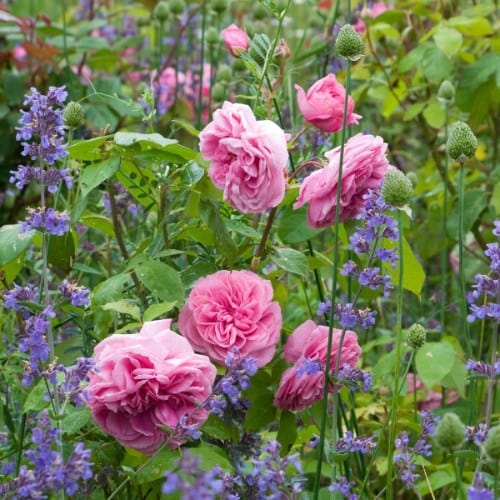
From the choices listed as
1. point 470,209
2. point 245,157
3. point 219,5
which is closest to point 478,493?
point 245,157

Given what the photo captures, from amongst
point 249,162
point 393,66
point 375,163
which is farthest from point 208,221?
point 393,66

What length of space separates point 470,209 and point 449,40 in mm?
336

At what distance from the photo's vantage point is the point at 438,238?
234 cm

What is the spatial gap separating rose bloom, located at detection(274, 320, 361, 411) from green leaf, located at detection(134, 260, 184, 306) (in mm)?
168

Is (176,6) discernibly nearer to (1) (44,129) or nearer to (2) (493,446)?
(1) (44,129)

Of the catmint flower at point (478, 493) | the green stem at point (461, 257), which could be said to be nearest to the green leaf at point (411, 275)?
the green stem at point (461, 257)

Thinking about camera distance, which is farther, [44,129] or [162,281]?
[162,281]

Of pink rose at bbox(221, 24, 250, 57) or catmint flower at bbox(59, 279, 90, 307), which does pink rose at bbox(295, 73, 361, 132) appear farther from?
catmint flower at bbox(59, 279, 90, 307)

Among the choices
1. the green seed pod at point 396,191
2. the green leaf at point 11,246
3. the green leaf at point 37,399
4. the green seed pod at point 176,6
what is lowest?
the green leaf at point 37,399

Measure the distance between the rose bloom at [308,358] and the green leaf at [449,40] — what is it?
0.87 m

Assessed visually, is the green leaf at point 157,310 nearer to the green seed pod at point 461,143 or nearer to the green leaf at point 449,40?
the green seed pod at point 461,143

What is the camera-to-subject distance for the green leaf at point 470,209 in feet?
7.12

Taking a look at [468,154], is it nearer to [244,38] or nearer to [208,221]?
[208,221]

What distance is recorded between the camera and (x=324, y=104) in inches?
59.1
